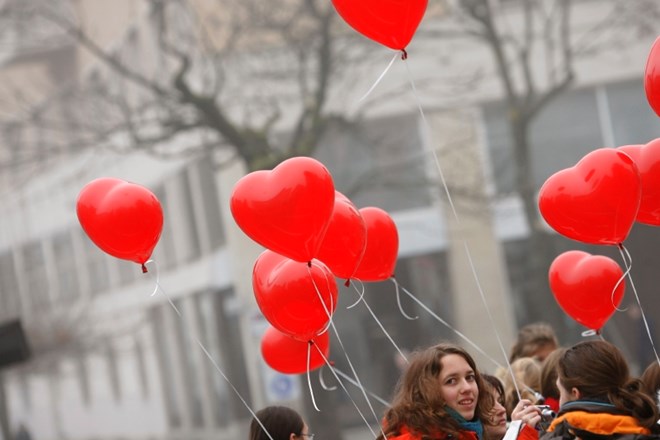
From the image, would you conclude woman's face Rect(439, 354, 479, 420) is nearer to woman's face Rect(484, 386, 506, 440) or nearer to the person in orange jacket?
woman's face Rect(484, 386, 506, 440)

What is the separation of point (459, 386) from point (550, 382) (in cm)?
130

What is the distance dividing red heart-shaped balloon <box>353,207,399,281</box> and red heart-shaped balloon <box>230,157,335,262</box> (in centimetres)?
116

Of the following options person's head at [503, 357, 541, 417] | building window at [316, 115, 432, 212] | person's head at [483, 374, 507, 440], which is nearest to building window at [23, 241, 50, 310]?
building window at [316, 115, 432, 212]

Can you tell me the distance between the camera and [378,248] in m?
6.63

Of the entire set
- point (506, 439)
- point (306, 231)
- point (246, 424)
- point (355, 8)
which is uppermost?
point (355, 8)

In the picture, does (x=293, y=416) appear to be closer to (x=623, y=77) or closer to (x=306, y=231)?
(x=306, y=231)

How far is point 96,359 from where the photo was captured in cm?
2428

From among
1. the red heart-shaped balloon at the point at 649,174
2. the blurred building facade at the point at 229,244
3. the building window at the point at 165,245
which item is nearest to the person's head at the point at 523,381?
the red heart-shaped balloon at the point at 649,174

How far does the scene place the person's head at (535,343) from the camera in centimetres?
679

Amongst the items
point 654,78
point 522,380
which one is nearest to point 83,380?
point 522,380

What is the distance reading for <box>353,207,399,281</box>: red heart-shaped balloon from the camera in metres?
6.62

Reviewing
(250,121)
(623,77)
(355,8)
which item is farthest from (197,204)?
(355,8)

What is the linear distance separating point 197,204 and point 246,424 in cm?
378

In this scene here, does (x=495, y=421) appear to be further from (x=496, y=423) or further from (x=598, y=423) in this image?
(x=598, y=423)
